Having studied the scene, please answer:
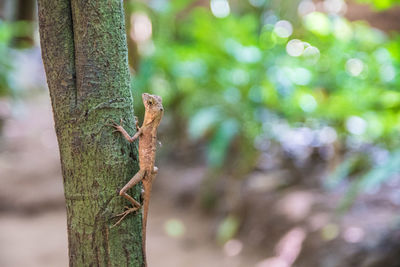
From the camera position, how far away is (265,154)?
6078mm

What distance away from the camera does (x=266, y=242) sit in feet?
15.6

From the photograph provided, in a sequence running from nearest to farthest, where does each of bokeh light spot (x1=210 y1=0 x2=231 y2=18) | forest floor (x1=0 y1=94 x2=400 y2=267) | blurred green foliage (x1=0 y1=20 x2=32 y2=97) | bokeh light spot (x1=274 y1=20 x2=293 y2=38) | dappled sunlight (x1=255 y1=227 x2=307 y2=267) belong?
forest floor (x1=0 y1=94 x2=400 y2=267), dappled sunlight (x1=255 y1=227 x2=307 y2=267), bokeh light spot (x1=274 y1=20 x2=293 y2=38), blurred green foliage (x1=0 y1=20 x2=32 y2=97), bokeh light spot (x1=210 y1=0 x2=231 y2=18)

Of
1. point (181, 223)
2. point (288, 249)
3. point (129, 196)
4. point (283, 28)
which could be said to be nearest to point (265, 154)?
point (181, 223)

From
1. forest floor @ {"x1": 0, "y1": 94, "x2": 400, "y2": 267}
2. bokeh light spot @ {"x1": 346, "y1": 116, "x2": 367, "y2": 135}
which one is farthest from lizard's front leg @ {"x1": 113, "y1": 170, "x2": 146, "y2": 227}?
bokeh light spot @ {"x1": 346, "y1": 116, "x2": 367, "y2": 135}

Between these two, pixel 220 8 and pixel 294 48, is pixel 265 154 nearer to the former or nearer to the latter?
pixel 294 48

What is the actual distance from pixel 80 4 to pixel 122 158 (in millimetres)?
557

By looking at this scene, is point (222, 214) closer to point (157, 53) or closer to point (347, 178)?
point (347, 178)

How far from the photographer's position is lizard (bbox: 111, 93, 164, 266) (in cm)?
172

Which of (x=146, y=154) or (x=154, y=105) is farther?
(x=154, y=105)

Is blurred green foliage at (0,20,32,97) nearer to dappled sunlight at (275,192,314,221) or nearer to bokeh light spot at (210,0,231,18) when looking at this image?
bokeh light spot at (210,0,231,18)

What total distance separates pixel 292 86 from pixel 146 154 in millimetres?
3229

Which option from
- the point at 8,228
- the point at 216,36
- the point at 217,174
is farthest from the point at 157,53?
the point at 8,228

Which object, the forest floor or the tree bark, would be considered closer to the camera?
the tree bark

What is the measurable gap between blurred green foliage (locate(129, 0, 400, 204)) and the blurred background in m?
0.02
